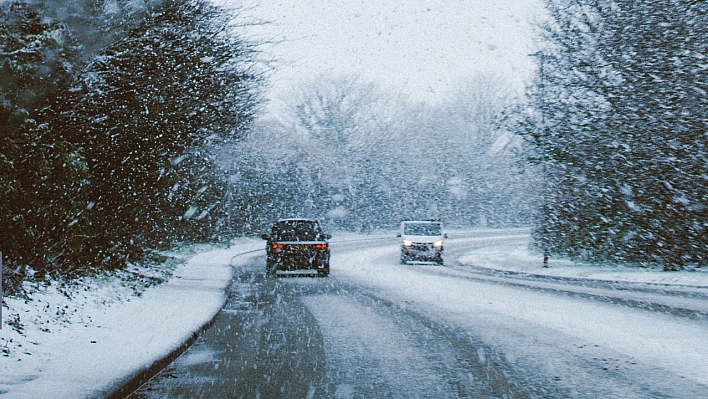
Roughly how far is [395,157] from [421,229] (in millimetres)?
37018

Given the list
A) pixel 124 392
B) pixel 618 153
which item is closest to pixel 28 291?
pixel 124 392

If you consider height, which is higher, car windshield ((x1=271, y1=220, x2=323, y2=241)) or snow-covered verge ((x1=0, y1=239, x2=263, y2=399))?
car windshield ((x1=271, y1=220, x2=323, y2=241))

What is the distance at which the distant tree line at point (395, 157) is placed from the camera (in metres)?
62.1

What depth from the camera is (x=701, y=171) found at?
2408 cm

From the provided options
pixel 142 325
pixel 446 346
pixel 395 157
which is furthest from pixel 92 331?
pixel 395 157

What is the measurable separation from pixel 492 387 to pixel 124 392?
355 centimetres

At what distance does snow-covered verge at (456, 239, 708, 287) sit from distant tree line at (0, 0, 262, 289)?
12.8 m

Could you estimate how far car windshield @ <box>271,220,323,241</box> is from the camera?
79.5 feet

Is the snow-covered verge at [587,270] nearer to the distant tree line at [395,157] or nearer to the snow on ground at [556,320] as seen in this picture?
the snow on ground at [556,320]

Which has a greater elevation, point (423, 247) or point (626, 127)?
point (626, 127)

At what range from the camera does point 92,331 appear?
1071cm

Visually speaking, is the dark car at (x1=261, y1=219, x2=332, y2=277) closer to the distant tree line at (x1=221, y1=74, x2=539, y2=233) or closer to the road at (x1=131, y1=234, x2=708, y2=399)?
the road at (x1=131, y1=234, x2=708, y2=399)

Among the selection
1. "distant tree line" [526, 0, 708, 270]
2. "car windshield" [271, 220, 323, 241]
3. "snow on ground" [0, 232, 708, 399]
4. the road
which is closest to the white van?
"distant tree line" [526, 0, 708, 270]

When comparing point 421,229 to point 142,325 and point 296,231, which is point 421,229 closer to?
point 296,231
